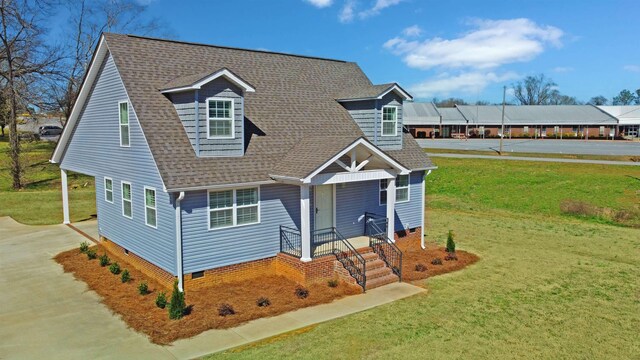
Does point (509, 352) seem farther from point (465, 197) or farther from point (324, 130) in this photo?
point (465, 197)

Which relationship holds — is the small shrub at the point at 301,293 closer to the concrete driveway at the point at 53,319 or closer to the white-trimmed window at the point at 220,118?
the concrete driveway at the point at 53,319

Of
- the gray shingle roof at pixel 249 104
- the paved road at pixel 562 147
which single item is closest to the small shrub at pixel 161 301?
the gray shingle roof at pixel 249 104

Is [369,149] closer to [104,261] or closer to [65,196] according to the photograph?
[104,261]

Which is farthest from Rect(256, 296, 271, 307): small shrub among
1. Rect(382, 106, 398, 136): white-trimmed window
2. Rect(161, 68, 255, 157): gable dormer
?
Rect(382, 106, 398, 136): white-trimmed window

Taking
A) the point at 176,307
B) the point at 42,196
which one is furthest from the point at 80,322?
the point at 42,196

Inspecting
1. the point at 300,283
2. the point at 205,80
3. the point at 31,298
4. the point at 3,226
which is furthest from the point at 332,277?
the point at 3,226

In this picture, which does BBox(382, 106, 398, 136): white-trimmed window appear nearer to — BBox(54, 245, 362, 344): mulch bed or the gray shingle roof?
the gray shingle roof
